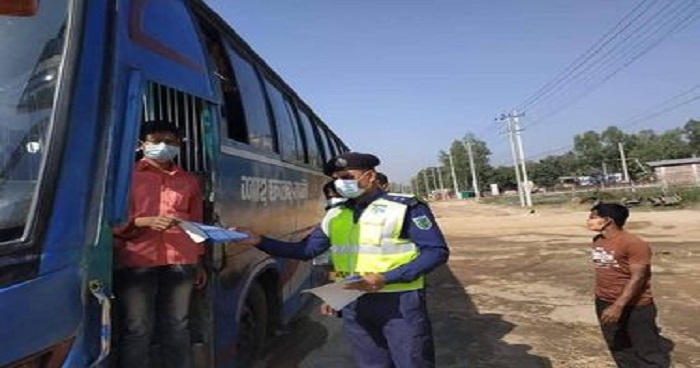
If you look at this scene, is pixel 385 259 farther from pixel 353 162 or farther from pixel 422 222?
pixel 353 162

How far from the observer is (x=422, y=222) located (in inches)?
138

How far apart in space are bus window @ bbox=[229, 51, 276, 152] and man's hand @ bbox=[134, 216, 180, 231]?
70.5 inches

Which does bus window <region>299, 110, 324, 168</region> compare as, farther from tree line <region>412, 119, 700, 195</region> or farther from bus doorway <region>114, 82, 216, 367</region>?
tree line <region>412, 119, 700, 195</region>

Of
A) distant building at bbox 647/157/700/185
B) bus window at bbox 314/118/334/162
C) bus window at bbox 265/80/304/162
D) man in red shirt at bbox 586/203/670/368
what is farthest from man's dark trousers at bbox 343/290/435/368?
distant building at bbox 647/157/700/185

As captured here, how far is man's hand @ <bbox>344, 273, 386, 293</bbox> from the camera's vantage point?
3.23 meters

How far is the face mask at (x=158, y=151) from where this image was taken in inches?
128

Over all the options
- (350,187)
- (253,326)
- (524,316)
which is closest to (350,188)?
(350,187)

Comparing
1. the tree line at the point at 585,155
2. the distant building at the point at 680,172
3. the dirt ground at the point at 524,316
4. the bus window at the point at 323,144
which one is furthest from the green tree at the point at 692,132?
the bus window at the point at 323,144

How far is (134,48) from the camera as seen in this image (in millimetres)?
2830

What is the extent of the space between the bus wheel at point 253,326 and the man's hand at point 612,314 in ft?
8.58

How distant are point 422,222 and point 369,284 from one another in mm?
496

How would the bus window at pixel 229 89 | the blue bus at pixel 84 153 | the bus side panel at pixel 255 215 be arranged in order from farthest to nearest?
the bus window at pixel 229 89, the bus side panel at pixel 255 215, the blue bus at pixel 84 153

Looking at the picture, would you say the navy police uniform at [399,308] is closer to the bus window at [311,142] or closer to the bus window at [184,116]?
the bus window at [184,116]

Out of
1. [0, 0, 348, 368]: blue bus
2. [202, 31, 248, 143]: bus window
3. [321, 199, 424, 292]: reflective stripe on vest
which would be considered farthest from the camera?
[202, 31, 248, 143]: bus window
